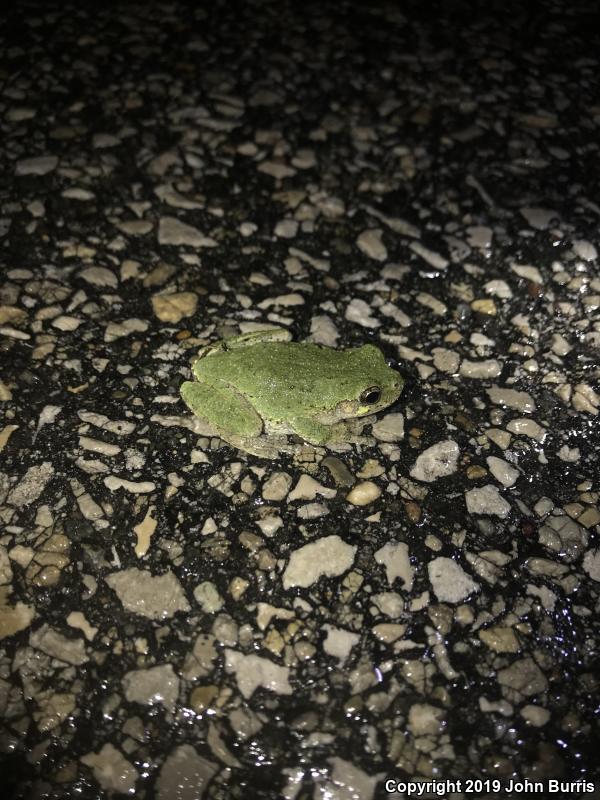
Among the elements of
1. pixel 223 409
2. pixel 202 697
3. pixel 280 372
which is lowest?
pixel 202 697

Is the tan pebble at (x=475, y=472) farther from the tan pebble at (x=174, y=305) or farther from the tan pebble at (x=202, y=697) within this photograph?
the tan pebble at (x=174, y=305)

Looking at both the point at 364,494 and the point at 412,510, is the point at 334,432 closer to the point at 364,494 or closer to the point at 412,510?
the point at 364,494

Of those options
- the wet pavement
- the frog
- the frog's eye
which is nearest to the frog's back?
the frog

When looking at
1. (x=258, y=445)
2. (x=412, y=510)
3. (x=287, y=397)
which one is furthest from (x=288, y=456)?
(x=412, y=510)

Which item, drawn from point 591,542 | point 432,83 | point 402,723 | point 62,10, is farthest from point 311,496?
point 62,10

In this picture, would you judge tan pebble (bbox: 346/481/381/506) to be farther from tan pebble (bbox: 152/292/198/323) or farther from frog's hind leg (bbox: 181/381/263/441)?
tan pebble (bbox: 152/292/198/323)
